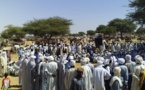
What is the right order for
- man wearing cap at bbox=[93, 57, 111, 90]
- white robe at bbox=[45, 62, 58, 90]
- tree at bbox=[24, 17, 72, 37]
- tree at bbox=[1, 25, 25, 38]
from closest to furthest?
man wearing cap at bbox=[93, 57, 111, 90] < white robe at bbox=[45, 62, 58, 90] < tree at bbox=[24, 17, 72, 37] < tree at bbox=[1, 25, 25, 38]

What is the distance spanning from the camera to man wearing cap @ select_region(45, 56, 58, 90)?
9859 millimetres

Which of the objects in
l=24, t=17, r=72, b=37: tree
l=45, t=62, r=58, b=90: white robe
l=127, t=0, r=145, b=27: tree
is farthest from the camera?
l=24, t=17, r=72, b=37: tree

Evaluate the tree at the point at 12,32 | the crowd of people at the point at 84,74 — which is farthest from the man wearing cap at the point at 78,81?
the tree at the point at 12,32

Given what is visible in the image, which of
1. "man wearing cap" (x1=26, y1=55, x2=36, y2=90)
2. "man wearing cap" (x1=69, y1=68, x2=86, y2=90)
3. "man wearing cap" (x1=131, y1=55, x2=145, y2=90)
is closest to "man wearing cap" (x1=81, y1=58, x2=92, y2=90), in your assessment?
"man wearing cap" (x1=69, y1=68, x2=86, y2=90)

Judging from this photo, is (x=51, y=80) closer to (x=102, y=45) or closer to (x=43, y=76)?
(x=43, y=76)

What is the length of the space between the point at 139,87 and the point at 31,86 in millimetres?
5098

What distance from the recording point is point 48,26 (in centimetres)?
4741

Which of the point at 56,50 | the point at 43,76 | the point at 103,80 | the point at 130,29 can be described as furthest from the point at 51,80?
the point at 130,29

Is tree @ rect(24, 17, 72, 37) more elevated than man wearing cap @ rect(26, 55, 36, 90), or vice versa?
tree @ rect(24, 17, 72, 37)

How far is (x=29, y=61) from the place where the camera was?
11281 mm

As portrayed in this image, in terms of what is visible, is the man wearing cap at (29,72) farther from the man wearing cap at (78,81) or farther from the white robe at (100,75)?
the man wearing cap at (78,81)

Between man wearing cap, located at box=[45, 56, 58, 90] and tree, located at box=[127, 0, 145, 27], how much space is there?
18.5m

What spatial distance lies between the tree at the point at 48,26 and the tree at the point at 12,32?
1551 cm

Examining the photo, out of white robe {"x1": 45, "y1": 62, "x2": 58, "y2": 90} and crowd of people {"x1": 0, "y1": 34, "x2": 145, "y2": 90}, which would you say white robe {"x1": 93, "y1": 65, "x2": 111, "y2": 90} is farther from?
white robe {"x1": 45, "y1": 62, "x2": 58, "y2": 90}
